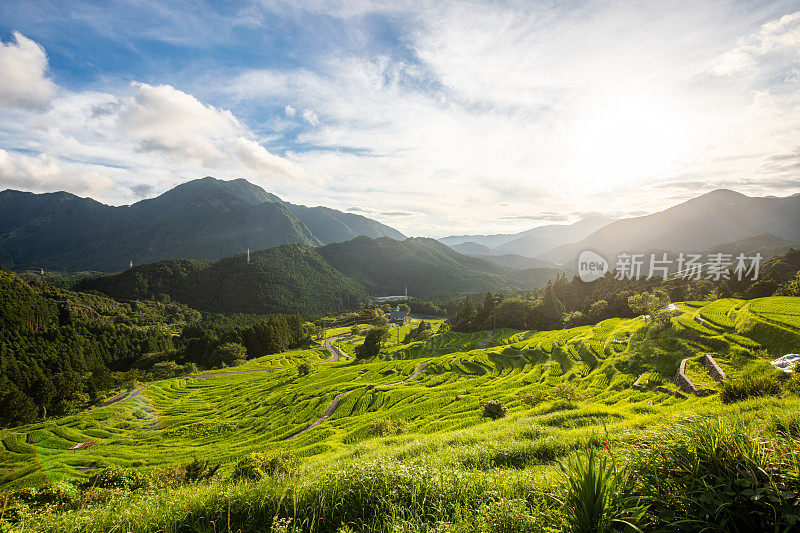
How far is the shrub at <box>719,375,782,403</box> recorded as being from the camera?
12578 millimetres

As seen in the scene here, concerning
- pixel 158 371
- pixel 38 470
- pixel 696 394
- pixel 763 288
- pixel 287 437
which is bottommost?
pixel 158 371

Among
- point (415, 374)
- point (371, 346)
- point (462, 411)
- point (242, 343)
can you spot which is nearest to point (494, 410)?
point (462, 411)

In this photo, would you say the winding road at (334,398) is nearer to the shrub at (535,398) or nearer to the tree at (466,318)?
the tree at (466,318)

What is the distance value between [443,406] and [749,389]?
88.1 feet

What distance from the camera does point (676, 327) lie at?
33438 millimetres

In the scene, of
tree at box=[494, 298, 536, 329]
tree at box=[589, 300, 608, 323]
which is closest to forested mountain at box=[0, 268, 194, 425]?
tree at box=[494, 298, 536, 329]

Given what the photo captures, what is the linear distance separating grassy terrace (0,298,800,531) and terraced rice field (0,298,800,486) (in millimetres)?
181

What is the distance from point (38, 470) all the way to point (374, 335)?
70.1m

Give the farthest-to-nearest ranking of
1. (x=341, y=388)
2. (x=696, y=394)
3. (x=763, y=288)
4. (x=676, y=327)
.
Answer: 1. (x=763, y=288)
2. (x=341, y=388)
3. (x=676, y=327)
4. (x=696, y=394)

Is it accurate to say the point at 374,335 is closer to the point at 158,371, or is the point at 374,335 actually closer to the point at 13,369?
the point at 158,371

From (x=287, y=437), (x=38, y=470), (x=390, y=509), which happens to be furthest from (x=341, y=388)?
(x=390, y=509)

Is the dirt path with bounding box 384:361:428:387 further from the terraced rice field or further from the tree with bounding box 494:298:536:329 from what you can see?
the tree with bounding box 494:298:536:329

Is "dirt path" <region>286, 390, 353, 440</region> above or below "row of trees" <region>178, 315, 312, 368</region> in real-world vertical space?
above

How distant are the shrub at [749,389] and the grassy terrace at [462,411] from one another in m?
1.15
